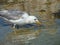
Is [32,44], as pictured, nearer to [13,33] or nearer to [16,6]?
[13,33]

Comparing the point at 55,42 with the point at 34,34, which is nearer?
the point at 55,42

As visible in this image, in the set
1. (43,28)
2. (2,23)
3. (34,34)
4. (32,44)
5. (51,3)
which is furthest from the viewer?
(51,3)

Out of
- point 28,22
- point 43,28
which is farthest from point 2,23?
point 43,28

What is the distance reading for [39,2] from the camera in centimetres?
649

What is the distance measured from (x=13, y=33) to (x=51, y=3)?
2.25m

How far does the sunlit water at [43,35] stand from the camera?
12.4 feet

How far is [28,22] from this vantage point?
17.1 feet

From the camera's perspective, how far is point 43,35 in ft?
14.0

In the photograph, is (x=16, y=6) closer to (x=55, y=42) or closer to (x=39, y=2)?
(x=39, y=2)

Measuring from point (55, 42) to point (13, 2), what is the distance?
9.98 feet

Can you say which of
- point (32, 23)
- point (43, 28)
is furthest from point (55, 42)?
point (32, 23)

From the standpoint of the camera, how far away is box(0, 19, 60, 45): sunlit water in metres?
3.78

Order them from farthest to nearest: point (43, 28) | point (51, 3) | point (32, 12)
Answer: point (51, 3) < point (32, 12) < point (43, 28)

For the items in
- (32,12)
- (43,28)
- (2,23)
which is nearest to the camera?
(43,28)
